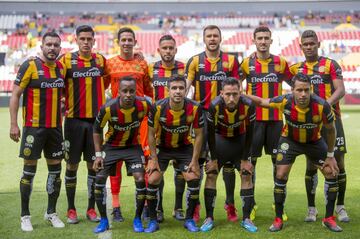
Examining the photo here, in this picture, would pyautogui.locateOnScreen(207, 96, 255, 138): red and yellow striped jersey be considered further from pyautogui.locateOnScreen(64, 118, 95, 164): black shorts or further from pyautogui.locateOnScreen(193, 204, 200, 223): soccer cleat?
pyautogui.locateOnScreen(64, 118, 95, 164): black shorts

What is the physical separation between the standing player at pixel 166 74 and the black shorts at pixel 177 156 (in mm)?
237

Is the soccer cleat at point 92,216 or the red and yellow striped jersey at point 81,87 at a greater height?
the red and yellow striped jersey at point 81,87

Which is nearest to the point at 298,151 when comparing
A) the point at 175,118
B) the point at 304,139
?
the point at 304,139

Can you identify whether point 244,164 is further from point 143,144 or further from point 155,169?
point 143,144

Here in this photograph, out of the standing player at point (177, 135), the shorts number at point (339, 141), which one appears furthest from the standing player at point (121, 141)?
the shorts number at point (339, 141)

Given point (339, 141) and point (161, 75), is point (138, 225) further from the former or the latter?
point (339, 141)

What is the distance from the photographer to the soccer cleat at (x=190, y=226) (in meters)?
5.55

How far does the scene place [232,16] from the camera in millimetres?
46312

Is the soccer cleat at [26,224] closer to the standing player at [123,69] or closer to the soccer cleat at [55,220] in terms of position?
the soccer cleat at [55,220]

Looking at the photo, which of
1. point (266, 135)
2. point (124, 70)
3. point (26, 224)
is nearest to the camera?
point (26, 224)

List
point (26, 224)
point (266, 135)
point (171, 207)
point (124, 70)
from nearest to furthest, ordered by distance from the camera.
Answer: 1. point (26, 224)
2. point (124, 70)
3. point (266, 135)
4. point (171, 207)

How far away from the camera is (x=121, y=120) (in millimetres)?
5602

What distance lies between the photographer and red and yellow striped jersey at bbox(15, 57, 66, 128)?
562 centimetres

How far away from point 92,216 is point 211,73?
198cm
